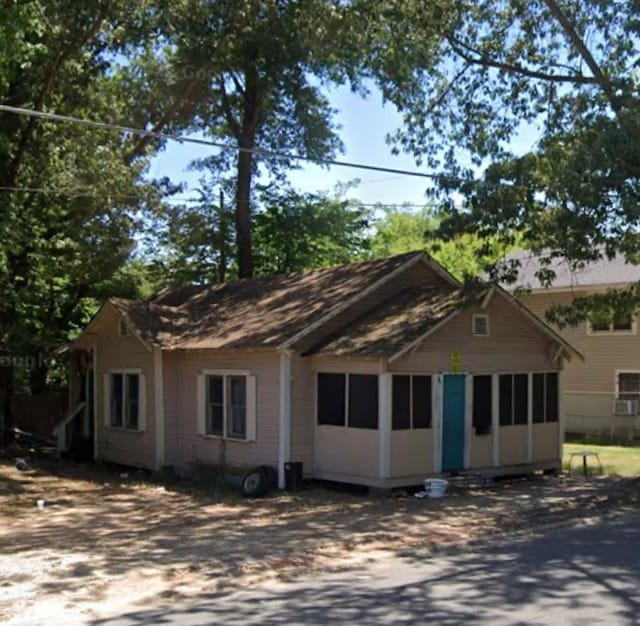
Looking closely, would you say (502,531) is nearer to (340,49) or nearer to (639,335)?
(340,49)

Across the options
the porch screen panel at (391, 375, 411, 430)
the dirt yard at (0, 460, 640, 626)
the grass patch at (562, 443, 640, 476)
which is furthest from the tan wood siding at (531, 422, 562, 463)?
the porch screen panel at (391, 375, 411, 430)

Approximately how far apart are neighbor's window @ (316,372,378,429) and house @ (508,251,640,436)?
42.8 ft

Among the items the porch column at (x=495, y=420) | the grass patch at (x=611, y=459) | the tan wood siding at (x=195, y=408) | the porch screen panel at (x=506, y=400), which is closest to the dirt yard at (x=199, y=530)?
the porch column at (x=495, y=420)

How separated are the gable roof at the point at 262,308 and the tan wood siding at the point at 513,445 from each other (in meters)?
3.49

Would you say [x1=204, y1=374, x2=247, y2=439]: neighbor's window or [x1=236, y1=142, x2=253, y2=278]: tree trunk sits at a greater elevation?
[x1=236, y1=142, x2=253, y2=278]: tree trunk

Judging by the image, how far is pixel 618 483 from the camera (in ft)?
57.8

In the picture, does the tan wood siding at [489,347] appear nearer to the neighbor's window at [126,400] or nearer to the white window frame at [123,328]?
the neighbor's window at [126,400]

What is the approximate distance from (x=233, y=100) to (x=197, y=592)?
23241 millimetres

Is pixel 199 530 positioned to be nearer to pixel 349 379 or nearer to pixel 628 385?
pixel 349 379

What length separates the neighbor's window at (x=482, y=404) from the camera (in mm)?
17750

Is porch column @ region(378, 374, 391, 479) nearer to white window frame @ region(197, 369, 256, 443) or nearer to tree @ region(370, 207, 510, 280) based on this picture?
white window frame @ region(197, 369, 256, 443)

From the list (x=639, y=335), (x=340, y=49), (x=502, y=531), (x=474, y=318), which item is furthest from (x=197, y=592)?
(x=639, y=335)

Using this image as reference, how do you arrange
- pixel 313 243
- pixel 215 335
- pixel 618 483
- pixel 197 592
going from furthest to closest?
1. pixel 313 243
2. pixel 215 335
3. pixel 618 483
4. pixel 197 592

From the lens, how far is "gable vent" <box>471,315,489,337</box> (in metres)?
17.8
